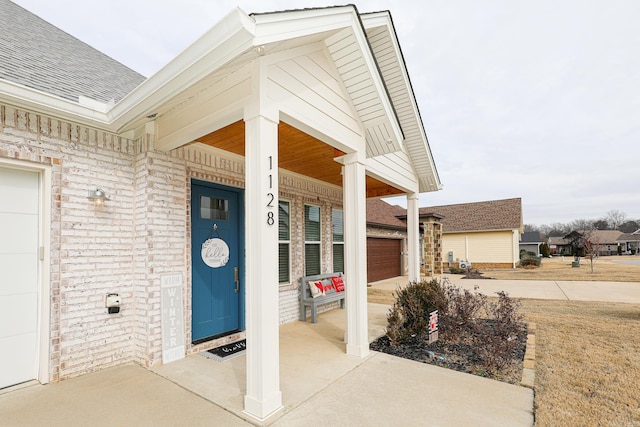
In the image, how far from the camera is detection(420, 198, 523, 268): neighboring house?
1973cm

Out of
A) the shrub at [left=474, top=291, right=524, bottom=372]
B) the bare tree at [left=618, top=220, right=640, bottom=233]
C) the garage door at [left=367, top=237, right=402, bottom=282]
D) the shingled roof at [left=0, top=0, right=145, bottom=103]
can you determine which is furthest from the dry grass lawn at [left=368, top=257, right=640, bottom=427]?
the bare tree at [left=618, top=220, right=640, bottom=233]

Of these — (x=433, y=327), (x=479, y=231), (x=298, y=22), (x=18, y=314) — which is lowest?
(x=433, y=327)

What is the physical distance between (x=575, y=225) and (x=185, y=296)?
86224 mm

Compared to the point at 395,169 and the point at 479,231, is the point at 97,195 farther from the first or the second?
the point at 479,231

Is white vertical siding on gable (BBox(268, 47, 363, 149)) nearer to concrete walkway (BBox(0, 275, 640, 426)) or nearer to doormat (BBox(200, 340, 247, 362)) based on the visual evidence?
concrete walkway (BBox(0, 275, 640, 426))

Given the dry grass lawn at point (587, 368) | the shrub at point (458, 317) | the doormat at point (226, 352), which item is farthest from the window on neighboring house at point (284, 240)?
the dry grass lawn at point (587, 368)

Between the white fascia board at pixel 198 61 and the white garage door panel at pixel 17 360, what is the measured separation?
2742 millimetres

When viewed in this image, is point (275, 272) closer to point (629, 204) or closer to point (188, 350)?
point (188, 350)

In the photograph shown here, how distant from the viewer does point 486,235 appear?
2030cm

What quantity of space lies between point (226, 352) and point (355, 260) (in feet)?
7.50

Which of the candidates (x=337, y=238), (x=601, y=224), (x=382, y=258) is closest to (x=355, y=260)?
(x=337, y=238)

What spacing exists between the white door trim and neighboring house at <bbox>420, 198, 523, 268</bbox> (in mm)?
18687

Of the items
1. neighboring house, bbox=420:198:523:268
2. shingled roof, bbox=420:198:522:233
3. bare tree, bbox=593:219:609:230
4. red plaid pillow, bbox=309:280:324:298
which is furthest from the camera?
bare tree, bbox=593:219:609:230

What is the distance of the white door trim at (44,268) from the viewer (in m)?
3.18
